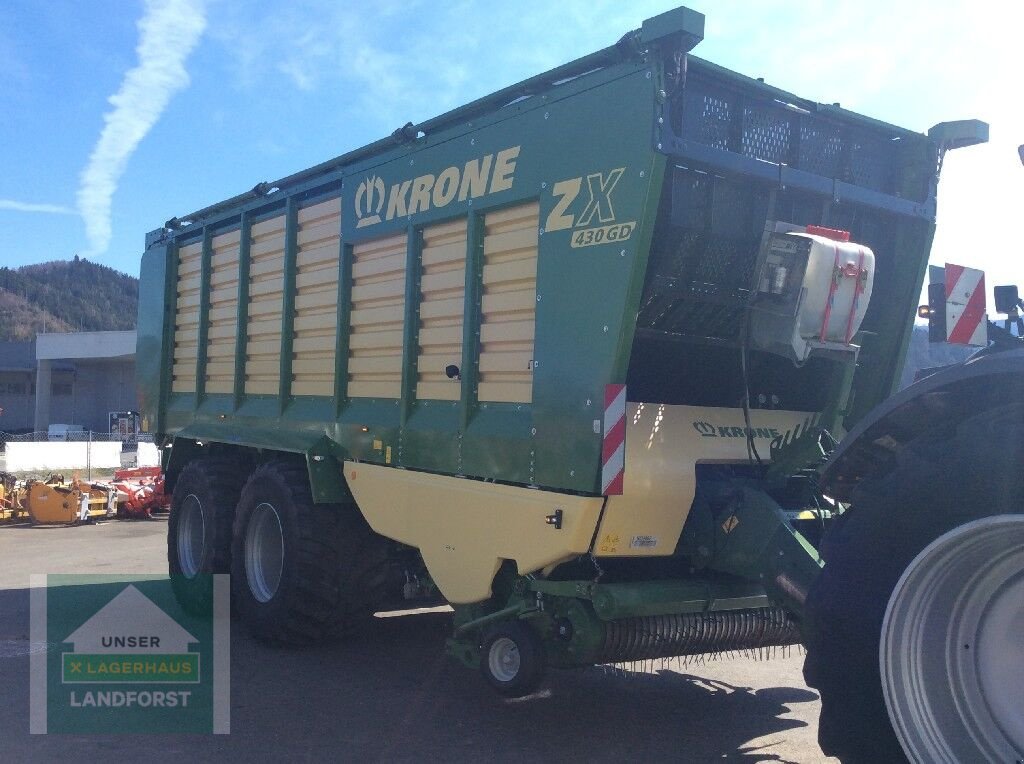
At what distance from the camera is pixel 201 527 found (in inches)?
304

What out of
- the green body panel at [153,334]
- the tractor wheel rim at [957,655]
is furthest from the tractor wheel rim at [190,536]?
the tractor wheel rim at [957,655]

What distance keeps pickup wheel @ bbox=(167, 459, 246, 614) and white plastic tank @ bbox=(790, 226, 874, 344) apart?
4845 millimetres

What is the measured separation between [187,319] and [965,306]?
6.35 m

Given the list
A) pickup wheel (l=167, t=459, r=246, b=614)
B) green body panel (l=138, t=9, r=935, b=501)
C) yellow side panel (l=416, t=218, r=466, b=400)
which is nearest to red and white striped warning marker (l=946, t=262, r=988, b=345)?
green body panel (l=138, t=9, r=935, b=501)

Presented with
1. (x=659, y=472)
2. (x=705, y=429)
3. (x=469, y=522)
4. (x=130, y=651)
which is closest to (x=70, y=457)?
(x=130, y=651)

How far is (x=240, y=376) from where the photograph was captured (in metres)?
7.44

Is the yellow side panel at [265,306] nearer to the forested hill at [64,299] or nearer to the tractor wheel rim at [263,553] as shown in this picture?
the tractor wheel rim at [263,553]

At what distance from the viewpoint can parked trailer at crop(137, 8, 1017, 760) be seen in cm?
423

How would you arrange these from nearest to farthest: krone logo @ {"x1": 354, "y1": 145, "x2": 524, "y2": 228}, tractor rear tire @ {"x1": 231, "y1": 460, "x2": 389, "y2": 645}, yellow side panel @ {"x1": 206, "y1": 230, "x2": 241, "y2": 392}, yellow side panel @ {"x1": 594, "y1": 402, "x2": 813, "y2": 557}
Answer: yellow side panel @ {"x1": 594, "y1": 402, "x2": 813, "y2": 557}
krone logo @ {"x1": 354, "y1": 145, "x2": 524, "y2": 228}
tractor rear tire @ {"x1": 231, "y1": 460, "x2": 389, "y2": 645}
yellow side panel @ {"x1": 206, "y1": 230, "x2": 241, "y2": 392}

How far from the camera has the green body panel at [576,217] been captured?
418 cm

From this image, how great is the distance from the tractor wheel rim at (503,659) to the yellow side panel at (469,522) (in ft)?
0.83

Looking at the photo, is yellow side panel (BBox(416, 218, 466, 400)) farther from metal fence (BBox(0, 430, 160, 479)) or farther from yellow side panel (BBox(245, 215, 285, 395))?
metal fence (BBox(0, 430, 160, 479))

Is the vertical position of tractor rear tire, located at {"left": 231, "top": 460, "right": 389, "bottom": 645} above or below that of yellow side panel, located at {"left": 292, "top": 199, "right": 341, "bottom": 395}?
below

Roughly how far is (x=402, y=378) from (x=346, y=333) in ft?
2.71
